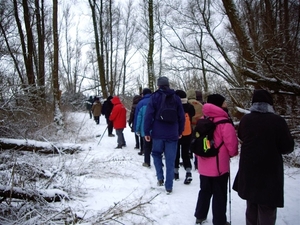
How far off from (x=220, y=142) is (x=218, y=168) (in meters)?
0.32

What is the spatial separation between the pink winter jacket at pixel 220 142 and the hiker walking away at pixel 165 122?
3.60 ft

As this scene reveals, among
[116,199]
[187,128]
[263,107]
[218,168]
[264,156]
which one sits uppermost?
[263,107]

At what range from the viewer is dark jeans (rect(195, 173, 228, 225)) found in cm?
323

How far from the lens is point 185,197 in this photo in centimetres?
432

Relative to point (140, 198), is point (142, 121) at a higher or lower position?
higher

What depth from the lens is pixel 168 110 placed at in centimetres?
432

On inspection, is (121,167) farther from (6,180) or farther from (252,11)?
(252,11)

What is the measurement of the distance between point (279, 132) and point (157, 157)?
2365mm

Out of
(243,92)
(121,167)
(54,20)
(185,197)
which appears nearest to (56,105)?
(54,20)

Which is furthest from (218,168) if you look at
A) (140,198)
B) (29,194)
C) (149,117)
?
(29,194)

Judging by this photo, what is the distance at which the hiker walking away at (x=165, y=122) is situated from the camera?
14.3 ft

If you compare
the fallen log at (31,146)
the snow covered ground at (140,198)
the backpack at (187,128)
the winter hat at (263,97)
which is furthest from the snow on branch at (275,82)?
the fallen log at (31,146)

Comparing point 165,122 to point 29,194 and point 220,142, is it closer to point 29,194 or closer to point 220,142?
point 220,142

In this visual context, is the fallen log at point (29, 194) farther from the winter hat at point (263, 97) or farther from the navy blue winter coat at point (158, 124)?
the winter hat at point (263, 97)
